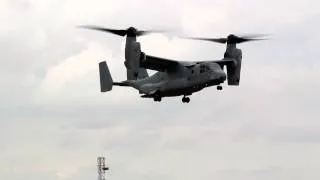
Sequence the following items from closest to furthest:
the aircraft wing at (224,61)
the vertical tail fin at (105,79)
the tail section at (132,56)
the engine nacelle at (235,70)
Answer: the tail section at (132,56), the aircraft wing at (224,61), the engine nacelle at (235,70), the vertical tail fin at (105,79)

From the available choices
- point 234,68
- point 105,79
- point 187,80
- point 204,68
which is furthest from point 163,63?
point 105,79

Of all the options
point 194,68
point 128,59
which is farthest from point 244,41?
point 128,59

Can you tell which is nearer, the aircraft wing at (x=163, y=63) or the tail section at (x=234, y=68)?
the aircraft wing at (x=163, y=63)

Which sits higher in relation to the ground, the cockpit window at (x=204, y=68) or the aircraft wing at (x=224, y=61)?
the aircraft wing at (x=224, y=61)

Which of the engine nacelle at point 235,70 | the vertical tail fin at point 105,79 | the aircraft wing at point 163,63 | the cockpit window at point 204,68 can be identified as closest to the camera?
the cockpit window at point 204,68

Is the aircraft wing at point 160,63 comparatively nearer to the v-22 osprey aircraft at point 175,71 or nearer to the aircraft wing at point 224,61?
the v-22 osprey aircraft at point 175,71

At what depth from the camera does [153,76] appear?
132 m

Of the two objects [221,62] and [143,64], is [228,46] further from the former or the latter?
[143,64]

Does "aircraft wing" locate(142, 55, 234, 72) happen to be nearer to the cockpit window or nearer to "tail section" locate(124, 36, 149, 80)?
the cockpit window

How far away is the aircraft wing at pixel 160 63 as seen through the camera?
5113 inches

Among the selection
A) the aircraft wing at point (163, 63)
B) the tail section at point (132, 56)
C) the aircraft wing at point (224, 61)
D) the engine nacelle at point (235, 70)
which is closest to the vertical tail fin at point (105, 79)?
the aircraft wing at point (163, 63)

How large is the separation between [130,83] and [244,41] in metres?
17.2

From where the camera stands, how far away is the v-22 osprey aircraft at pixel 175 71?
4902 inches

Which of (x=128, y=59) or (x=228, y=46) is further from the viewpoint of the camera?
(x=228, y=46)
